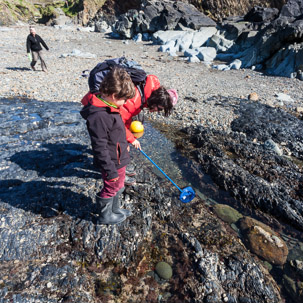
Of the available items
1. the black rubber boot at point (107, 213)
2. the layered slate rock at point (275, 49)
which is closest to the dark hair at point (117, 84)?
the black rubber boot at point (107, 213)

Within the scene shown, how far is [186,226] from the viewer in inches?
147

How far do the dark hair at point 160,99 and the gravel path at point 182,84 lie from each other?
4.18m

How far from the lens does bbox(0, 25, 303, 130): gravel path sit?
8.42 meters

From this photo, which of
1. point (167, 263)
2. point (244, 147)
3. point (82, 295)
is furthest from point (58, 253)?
point (244, 147)

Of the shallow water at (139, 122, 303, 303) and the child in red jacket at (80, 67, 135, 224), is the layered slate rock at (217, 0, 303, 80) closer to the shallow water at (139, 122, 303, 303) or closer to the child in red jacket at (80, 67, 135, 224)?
the shallow water at (139, 122, 303, 303)

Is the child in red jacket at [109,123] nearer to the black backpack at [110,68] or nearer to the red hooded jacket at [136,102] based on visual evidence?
the black backpack at [110,68]

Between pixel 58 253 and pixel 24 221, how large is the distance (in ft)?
2.48

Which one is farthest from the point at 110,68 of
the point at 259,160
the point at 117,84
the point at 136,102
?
the point at 259,160

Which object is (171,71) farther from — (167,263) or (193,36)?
(167,263)

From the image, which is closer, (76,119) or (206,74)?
(76,119)

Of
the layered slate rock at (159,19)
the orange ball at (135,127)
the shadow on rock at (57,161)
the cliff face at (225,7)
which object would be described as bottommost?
the shadow on rock at (57,161)

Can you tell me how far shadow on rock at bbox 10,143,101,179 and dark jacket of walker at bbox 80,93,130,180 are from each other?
5.33 feet

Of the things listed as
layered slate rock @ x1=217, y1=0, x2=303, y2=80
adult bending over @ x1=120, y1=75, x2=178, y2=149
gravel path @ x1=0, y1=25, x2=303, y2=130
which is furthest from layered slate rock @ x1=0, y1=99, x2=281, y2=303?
layered slate rock @ x1=217, y1=0, x2=303, y2=80

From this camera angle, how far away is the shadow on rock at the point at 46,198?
11.3 ft
